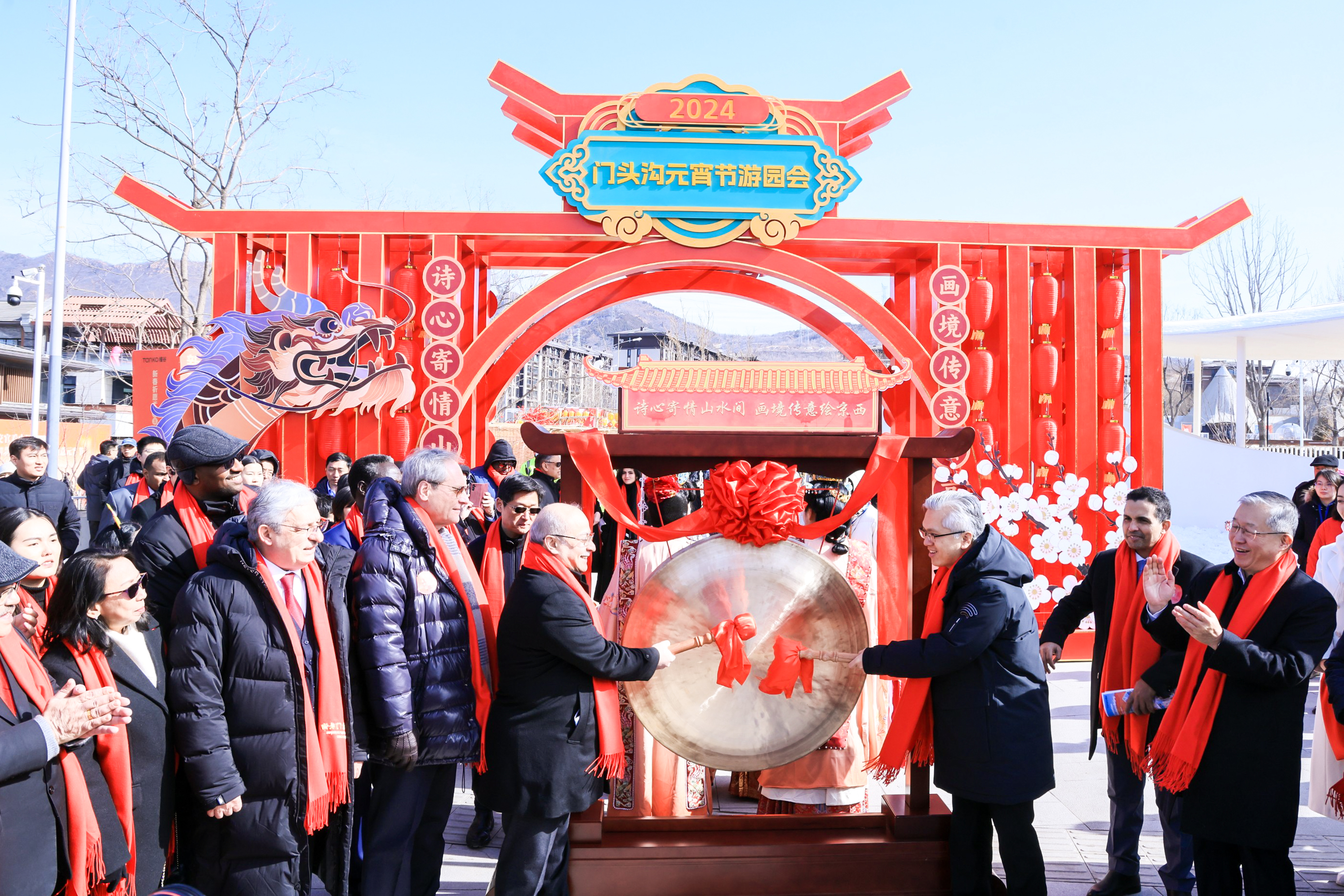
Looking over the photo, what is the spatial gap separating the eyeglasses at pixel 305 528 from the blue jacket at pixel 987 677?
5.84ft

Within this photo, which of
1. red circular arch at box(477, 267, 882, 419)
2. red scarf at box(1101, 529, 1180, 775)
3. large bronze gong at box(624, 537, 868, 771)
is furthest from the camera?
red circular arch at box(477, 267, 882, 419)

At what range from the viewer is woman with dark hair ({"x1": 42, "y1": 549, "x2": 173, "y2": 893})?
238 cm

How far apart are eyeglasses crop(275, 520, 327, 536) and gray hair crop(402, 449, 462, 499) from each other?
1.22ft

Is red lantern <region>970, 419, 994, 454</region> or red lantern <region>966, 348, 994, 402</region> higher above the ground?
red lantern <region>966, 348, 994, 402</region>

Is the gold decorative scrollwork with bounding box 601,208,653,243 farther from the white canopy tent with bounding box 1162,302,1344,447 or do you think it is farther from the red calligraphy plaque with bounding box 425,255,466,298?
the white canopy tent with bounding box 1162,302,1344,447

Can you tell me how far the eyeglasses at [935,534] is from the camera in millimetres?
3143

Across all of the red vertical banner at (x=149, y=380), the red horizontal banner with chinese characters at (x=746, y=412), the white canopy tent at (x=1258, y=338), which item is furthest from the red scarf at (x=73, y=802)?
the white canopy tent at (x=1258, y=338)

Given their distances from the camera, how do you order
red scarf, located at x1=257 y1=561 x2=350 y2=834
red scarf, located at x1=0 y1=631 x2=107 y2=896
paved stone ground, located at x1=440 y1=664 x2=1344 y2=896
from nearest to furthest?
red scarf, located at x1=0 y1=631 x2=107 y2=896
red scarf, located at x1=257 y1=561 x2=350 y2=834
paved stone ground, located at x1=440 y1=664 x2=1344 y2=896

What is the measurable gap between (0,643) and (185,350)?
5.77 metres

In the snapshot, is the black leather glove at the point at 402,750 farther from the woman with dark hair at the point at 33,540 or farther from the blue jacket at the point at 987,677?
the blue jacket at the point at 987,677

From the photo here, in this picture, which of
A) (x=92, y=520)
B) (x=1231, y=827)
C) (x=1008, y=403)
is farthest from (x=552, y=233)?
(x=1231, y=827)

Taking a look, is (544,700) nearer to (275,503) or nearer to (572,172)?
(275,503)

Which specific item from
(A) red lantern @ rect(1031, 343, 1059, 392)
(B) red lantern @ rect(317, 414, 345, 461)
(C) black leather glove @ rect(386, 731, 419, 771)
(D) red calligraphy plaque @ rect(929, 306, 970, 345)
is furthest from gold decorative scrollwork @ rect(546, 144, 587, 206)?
(C) black leather glove @ rect(386, 731, 419, 771)

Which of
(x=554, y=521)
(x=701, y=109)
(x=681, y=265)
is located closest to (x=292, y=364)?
(x=681, y=265)
